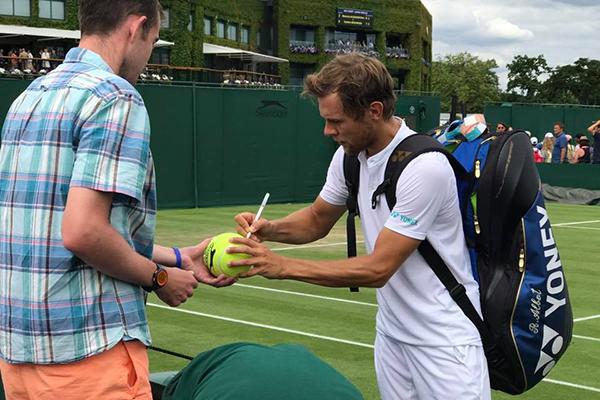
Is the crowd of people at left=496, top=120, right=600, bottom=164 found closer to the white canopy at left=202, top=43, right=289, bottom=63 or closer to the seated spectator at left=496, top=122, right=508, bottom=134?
the seated spectator at left=496, top=122, right=508, bottom=134

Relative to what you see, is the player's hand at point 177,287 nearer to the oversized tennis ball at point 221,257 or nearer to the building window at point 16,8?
the oversized tennis ball at point 221,257

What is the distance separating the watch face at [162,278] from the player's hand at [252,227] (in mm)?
899

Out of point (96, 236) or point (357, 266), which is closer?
point (96, 236)

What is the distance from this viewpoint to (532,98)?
106500mm

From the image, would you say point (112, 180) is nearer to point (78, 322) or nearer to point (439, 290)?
point (78, 322)

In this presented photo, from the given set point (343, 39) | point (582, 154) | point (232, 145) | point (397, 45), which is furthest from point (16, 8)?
point (397, 45)

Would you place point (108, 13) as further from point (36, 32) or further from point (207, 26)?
point (207, 26)

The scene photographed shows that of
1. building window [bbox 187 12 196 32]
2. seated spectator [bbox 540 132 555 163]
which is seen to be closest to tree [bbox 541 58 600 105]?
building window [bbox 187 12 196 32]

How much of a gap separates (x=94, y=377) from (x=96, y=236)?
42 cm

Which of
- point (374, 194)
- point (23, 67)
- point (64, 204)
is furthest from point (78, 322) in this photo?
point (23, 67)

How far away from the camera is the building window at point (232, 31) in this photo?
63.9 meters

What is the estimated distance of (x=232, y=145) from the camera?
22.3 metres

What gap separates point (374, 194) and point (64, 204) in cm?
129

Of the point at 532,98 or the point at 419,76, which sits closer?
the point at 419,76
